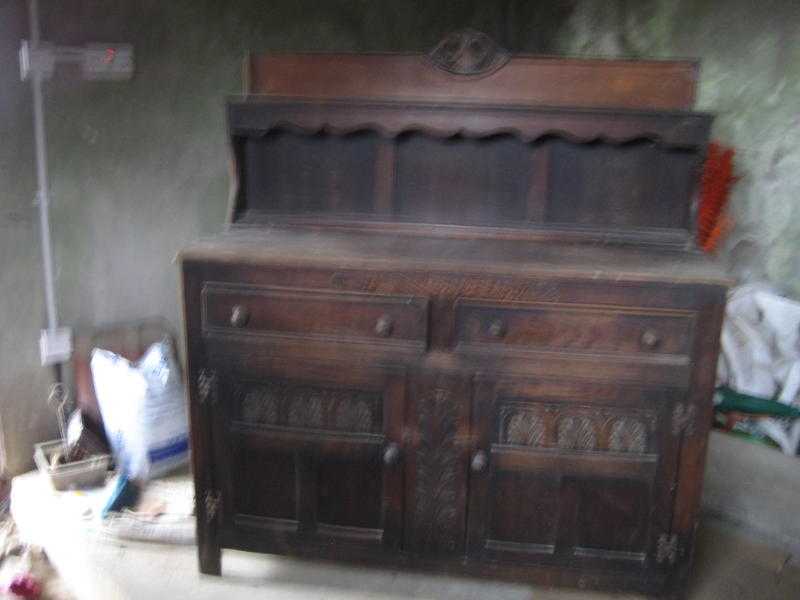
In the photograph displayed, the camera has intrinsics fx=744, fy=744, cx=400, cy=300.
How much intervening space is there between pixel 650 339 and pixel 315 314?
68 cm

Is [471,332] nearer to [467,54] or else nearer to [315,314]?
[315,314]

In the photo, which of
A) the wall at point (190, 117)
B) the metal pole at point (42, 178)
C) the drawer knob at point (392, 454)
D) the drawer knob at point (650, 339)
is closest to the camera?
the drawer knob at point (650, 339)

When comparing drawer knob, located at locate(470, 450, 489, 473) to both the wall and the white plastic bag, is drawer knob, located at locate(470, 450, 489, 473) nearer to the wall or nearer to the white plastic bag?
the white plastic bag

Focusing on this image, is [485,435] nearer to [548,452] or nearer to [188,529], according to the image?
[548,452]

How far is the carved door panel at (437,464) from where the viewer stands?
1.56m

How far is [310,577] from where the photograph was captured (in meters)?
1.77

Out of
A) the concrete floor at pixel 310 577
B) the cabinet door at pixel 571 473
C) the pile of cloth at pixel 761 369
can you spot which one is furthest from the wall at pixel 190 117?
the cabinet door at pixel 571 473

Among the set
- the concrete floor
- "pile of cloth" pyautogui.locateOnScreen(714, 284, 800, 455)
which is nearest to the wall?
"pile of cloth" pyautogui.locateOnScreen(714, 284, 800, 455)

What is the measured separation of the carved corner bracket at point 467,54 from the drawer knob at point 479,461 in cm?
90

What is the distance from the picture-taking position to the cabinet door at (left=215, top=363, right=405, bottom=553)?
62.6 inches

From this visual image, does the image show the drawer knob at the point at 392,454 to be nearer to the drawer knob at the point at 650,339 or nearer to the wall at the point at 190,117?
the drawer knob at the point at 650,339

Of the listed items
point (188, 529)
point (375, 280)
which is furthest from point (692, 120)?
point (188, 529)

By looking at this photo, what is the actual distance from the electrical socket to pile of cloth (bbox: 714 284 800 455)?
1971 millimetres

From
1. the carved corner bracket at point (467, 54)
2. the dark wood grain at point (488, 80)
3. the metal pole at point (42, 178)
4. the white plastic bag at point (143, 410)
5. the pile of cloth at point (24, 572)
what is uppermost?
the carved corner bracket at point (467, 54)
